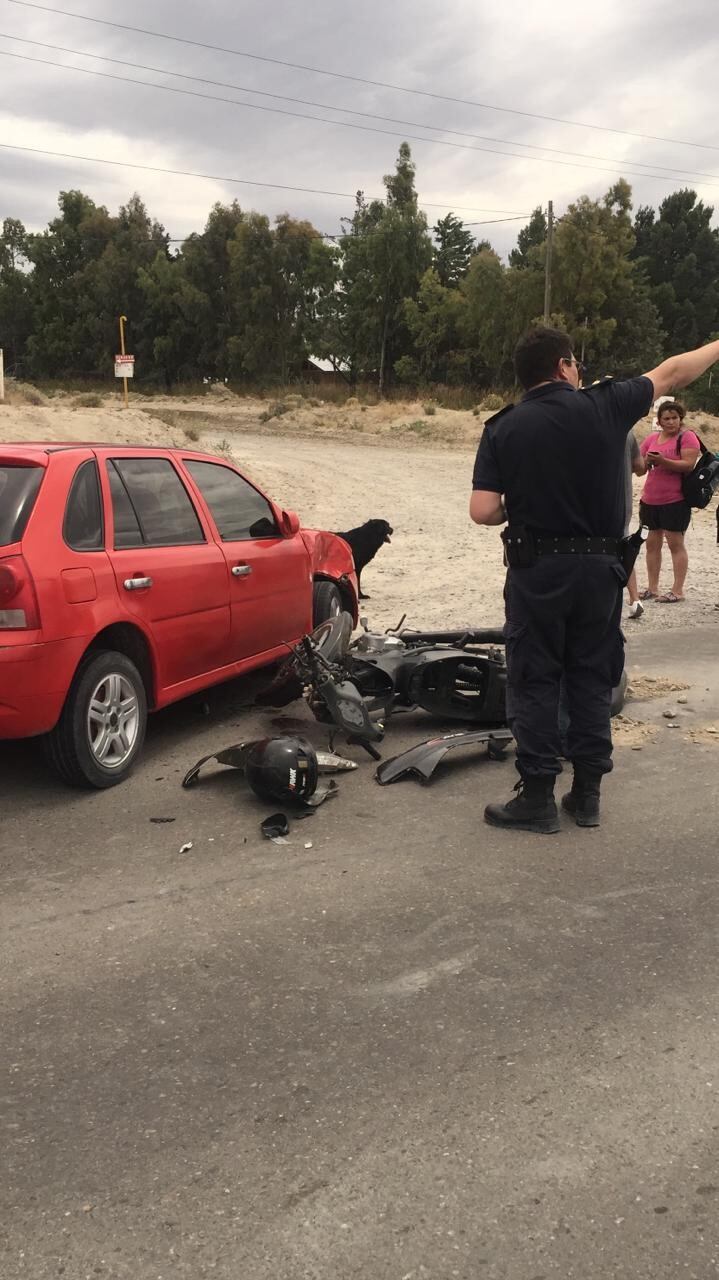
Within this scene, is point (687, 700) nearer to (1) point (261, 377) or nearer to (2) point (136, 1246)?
(2) point (136, 1246)

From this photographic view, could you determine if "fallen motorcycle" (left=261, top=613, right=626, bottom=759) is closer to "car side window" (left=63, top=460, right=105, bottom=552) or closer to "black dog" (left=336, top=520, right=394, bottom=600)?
"car side window" (left=63, top=460, right=105, bottom=552)

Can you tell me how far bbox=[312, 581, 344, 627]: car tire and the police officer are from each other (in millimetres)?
3254

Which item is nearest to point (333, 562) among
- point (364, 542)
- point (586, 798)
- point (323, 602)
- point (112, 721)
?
point (323, 602)

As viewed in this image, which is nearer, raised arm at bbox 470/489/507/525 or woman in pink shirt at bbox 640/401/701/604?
raised arm at bbox 470/489/507/525

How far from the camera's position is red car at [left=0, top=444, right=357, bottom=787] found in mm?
4473

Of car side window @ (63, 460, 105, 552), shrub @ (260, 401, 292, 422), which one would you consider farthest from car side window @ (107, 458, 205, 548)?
shrub @ (260, 401, 292, 422)

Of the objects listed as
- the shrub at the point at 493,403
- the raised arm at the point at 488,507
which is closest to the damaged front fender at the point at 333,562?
the raised arm at the point at 488,507

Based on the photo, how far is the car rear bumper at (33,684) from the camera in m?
4.39

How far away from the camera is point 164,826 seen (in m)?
4.49

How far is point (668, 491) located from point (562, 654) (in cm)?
577

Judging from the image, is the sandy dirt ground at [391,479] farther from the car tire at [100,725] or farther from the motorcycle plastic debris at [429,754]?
the car tire at [100,725]

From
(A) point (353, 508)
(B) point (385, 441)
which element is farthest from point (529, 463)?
(B) point (385, 441)

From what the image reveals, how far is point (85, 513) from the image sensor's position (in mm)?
4918

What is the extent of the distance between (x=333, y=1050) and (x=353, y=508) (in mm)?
16581
